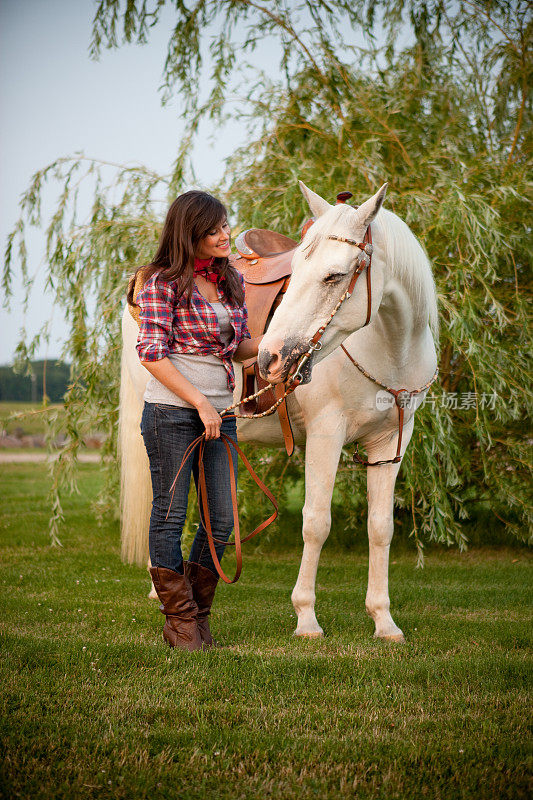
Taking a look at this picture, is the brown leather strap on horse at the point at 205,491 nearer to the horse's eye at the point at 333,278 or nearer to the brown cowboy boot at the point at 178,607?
the brown cowboy boot at the point at 178,607

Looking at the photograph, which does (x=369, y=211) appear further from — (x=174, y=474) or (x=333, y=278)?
(x=174, y=474)

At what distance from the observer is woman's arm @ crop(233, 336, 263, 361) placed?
2.91 metres

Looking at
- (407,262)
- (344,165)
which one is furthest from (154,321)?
(344,165)

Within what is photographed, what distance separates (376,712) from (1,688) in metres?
1.26

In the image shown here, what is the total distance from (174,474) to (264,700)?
889 mm

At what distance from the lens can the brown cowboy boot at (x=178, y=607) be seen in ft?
8.84

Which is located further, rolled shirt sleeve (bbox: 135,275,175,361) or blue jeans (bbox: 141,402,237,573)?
blue jeans (bbox: 141,402,237,573)

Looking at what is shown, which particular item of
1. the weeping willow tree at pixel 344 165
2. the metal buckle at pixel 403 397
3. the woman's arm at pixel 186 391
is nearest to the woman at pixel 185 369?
the woman's arm at pixel 186 391

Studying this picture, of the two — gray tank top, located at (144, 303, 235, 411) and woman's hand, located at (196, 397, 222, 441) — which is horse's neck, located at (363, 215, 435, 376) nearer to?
gray tank top, located at (144, 303, 235, 411)

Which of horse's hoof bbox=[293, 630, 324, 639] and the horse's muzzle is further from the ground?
the horse's muzzle

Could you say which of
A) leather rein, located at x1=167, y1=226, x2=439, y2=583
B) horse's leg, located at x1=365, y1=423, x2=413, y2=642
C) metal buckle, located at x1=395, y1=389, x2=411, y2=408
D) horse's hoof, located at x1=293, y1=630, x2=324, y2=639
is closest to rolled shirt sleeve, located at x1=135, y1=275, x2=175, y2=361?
leather rein, located at x1=167, y1=226, x2=439, y2=583

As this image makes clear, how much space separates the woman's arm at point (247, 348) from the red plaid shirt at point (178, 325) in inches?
3.8

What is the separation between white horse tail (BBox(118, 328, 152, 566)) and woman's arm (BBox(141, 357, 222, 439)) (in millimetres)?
1500

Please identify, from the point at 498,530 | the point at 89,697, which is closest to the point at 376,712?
the point at 89,697
